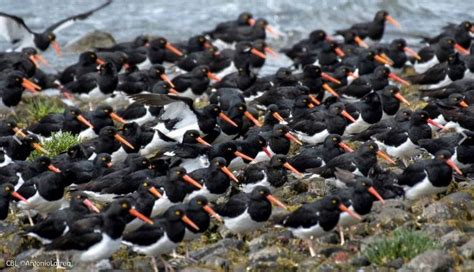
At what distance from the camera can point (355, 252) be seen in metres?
9.77

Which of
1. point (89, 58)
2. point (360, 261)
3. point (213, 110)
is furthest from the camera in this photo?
point (89, 58)

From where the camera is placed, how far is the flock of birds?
10.3 m

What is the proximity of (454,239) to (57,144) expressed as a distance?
19.8ft

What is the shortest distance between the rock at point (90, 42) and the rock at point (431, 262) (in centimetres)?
1406

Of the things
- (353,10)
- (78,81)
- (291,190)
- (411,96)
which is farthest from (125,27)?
(291,190)

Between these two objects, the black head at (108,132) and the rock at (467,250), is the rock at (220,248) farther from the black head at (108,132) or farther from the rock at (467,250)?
the black head at (108,132)

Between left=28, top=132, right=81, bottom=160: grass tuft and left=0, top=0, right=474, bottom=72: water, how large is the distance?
9983mm

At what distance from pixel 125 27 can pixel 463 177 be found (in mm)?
15119

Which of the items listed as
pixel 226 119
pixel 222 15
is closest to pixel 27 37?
pixel 222 15

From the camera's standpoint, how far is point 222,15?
2669cm

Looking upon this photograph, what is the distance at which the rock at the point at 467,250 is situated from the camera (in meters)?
9.34

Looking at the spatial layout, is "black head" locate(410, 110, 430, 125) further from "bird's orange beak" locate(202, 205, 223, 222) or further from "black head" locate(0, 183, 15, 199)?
"black head" locate(0, 183, 15, 199)

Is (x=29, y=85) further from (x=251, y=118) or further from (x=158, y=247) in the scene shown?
(x=158, y=247)

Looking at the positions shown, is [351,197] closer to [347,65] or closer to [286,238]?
[286,238]
